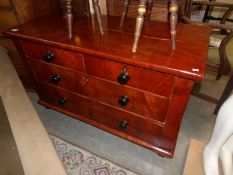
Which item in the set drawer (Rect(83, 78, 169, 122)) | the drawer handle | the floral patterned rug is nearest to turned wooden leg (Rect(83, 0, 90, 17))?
drawer (Rect(83, 78, 169, 122))

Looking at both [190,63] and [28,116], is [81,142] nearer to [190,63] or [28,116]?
[28,116]

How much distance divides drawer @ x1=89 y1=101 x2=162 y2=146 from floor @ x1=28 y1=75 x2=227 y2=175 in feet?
0.59

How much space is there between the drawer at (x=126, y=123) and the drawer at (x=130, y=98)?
60 mm

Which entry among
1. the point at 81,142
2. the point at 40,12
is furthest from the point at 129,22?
the point at 81,142

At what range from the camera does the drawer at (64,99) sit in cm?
126

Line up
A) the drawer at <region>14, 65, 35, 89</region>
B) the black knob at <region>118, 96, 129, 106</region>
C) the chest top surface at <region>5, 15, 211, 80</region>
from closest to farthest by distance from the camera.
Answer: the chest top surface at <region>5, 15, 211, 80</region>
the black knob at <region>118, 96, 129, 106</region>
the drawer at <region>14, 65, 35, 89</region>

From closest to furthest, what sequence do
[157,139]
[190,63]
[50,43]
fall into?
[190,63]
[50,43]
[157,139]

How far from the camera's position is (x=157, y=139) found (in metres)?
1.10

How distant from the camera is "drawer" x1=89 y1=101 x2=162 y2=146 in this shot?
1.07 m

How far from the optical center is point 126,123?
112cm

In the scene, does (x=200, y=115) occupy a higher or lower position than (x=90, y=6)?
lower

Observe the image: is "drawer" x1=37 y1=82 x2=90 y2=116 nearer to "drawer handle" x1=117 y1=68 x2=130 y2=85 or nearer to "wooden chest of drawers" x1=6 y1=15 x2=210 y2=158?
"wooden chest of drawers" x1=6 y1=15 x2=210 y2=158

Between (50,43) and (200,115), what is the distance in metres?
1.32

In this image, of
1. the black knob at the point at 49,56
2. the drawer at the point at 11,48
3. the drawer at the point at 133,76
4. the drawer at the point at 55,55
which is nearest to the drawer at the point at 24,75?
the drawer at the point at 11,48
